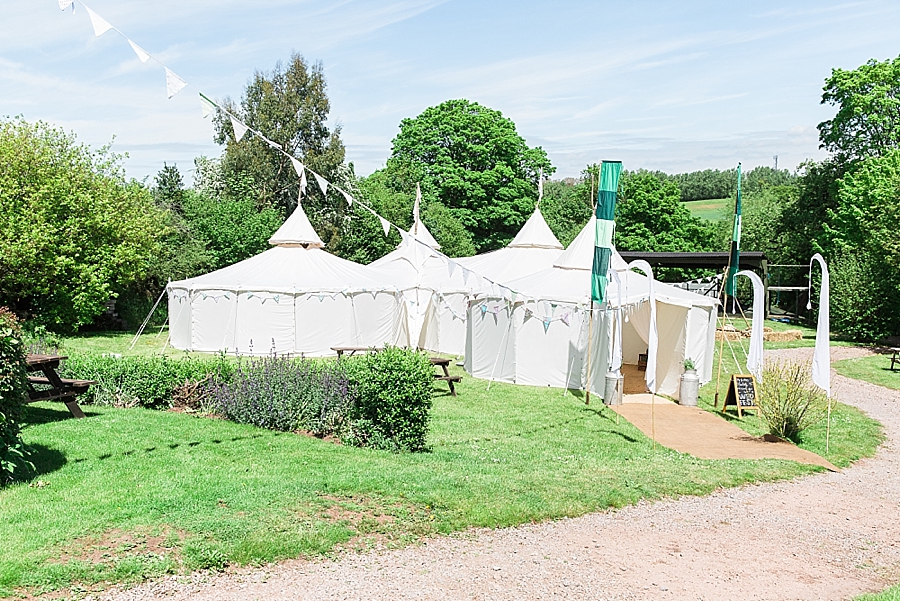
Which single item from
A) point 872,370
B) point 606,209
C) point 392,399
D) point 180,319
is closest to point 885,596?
point 392,399

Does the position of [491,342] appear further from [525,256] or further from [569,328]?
[525,256]

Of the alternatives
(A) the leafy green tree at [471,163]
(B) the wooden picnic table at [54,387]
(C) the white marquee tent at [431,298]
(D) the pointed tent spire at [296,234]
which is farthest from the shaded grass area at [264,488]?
(A) the leafy green tree at [471,163]

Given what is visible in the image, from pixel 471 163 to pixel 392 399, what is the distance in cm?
3248

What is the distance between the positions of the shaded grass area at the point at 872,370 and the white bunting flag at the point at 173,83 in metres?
15.6

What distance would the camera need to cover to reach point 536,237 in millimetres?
20797

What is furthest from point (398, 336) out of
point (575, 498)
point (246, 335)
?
point (575, 498)

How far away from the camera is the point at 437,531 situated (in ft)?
19.1

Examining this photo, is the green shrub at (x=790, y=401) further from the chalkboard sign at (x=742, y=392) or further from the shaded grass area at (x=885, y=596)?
the shaded grass area at (x=885, y=596)

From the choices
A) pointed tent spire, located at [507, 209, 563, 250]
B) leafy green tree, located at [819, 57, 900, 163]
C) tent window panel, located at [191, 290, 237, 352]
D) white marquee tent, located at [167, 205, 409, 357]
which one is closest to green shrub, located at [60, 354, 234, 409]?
white marquee tent, located at [167, 205, 409, 357]

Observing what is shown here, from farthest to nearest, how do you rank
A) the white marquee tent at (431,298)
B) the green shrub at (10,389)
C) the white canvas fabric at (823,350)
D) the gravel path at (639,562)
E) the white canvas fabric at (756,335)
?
the white marquee tent at (431,298)
the white canvas fabric at (756,335)
the white canvas fabric at (823,350)
the green shrub at (10,389)
the gravel path at (639,562)

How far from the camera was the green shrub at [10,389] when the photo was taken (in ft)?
19.5

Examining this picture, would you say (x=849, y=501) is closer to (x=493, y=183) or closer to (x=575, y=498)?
(x=575, y=498)

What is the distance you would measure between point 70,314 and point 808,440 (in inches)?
747

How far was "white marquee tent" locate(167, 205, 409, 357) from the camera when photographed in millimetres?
18891
